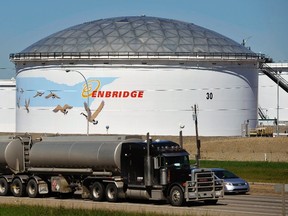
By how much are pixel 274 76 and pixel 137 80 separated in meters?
23.0

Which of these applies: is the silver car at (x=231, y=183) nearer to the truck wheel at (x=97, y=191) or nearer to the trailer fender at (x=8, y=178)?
the truck wheel at (x=97, y=191)

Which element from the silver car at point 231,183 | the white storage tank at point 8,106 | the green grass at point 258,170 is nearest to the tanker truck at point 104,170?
the silver car at point 231,183

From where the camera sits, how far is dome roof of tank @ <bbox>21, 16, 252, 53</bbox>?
96.7 meters

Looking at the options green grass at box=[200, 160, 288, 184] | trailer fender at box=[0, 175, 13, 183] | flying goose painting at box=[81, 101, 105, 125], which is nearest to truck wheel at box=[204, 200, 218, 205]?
trailer fender at box=[0, 175, 13, 183]

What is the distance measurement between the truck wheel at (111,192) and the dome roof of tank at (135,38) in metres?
56.1

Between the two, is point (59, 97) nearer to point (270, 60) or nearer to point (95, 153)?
Result: point (270, 60)

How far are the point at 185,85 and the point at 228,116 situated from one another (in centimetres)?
605

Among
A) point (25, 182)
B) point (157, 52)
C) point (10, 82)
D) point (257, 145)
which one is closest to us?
point (25, 182)

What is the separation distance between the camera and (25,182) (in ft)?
146

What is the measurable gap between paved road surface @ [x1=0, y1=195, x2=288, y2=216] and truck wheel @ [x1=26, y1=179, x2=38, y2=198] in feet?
2.26

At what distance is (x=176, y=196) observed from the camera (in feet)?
125

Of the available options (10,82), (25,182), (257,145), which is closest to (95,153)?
(25,182)

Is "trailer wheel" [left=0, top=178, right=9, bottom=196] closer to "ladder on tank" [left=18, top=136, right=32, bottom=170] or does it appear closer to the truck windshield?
"ladder on tank" [left=18, top=136, right=32, bottom=170]

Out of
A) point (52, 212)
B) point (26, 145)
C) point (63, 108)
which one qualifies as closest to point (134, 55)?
point (63, 108)
